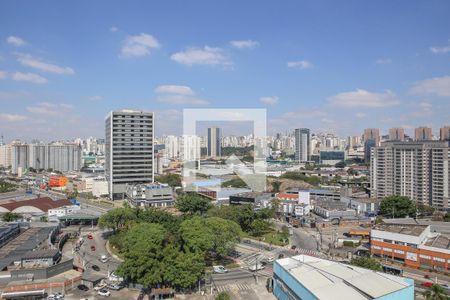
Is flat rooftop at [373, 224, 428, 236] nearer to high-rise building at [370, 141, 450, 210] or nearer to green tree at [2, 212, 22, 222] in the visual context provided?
high-rise building at [370, 141, 450, 210]

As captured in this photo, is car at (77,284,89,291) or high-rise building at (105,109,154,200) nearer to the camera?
car at (77,284,89,291)

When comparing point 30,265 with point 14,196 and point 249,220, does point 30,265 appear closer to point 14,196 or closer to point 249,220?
point 249,220

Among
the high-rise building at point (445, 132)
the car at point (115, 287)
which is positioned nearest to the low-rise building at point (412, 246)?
the car at point (115, 287)

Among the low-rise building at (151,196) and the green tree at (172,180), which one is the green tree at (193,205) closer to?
the low-rise building at (151,196)

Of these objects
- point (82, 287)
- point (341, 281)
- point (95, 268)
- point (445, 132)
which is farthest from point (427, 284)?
point (445, 132)

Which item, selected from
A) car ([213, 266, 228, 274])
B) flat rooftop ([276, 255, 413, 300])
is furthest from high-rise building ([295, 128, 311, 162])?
flat rooftop ([276, 255, 413, 300])

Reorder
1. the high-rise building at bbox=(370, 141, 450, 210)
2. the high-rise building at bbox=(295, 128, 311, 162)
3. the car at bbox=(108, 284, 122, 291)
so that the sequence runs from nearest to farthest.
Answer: the car at bbox=(108, 284, 122, 291)
the high-rise building at bbox=(370, 141, 450, 210)
the high-rise building at bbox=(295, 128, 311, 162)

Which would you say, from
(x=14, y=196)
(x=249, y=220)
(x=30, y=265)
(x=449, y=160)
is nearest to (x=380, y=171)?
(x=449, y=160)
